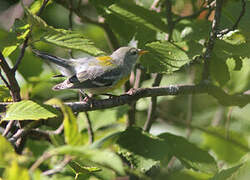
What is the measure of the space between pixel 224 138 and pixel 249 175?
1.90 m

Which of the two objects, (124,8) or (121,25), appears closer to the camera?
(124,8)

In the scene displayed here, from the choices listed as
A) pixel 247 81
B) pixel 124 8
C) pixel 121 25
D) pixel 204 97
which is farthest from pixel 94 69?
pixel 204 97

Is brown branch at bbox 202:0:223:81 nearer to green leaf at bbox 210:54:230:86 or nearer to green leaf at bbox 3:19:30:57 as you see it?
green leaf at bbox 210:54:230:86

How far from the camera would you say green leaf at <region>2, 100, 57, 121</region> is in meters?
1.53

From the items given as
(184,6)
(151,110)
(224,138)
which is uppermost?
(184,6)

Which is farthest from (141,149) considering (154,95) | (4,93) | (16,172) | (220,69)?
(16,172)

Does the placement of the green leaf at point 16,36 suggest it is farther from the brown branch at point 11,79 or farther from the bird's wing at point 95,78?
the bird's wing at point 95,78

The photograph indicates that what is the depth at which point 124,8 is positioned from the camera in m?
2.16

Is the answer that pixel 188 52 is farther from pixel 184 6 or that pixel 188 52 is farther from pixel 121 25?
pixel 184 6

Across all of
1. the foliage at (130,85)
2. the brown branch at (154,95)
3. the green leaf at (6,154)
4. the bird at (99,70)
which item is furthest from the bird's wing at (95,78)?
the green leaf at (6,154)

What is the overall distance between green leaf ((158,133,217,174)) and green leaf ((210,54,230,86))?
396 millimetres

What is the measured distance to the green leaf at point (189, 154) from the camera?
208 centimetres

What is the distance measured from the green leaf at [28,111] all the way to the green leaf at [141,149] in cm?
52

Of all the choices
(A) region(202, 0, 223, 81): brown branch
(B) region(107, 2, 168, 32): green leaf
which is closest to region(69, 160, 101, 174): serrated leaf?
(A) region(202, 0, 223, 81): brown branch
